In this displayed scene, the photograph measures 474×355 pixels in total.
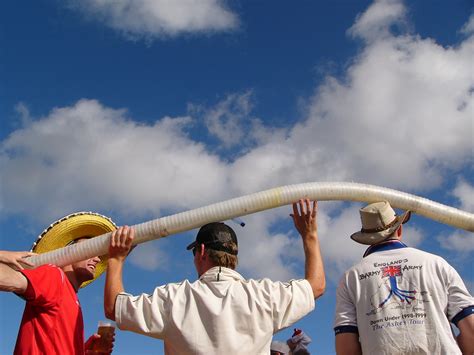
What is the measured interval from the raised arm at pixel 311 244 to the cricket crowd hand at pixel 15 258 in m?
2.43

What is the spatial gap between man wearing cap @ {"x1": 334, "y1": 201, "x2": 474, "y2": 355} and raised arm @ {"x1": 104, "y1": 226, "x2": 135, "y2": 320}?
2103 millimetres

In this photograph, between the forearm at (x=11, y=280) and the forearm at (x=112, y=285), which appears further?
the forearm at (x=112, y=285)

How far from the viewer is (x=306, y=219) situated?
16.4 feet

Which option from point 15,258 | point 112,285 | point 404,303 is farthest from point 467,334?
point 15,258

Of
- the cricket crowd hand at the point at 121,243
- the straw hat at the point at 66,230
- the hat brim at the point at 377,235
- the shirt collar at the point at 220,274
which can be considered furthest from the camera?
the straw hat at the point at 66,230

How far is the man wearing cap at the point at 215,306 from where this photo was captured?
4168 mm

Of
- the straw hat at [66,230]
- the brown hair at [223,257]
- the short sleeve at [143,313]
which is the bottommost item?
the short sleeve at [143,313]

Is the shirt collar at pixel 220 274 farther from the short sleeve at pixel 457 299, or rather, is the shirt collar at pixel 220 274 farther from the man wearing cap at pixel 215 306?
the short sleeve at pixel 457 299

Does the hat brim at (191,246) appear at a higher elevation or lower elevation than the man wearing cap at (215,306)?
higher

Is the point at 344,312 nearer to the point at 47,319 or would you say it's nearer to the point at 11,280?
the point at 47,319

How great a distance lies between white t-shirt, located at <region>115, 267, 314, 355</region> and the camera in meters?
4.16

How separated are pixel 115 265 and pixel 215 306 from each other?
3.34 ft

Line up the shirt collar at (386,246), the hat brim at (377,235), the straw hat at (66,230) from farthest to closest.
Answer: the straw hat at (66,230) < the hat brim at (377,235) < the shirt collar at (386,246)

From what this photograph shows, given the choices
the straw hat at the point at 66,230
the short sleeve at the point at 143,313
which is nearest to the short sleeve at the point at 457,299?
the short sleeve at the point at 143,313
